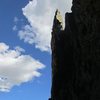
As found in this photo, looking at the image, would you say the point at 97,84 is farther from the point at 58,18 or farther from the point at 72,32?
the point at 58,18

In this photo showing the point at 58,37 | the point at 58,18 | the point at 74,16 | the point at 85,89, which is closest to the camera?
the point at 85,89

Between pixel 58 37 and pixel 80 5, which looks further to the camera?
pixel 58 37

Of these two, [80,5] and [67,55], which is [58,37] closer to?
[67,55]

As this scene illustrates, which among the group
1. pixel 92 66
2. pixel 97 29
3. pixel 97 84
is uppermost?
pixel 97 29

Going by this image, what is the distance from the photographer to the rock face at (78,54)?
6719 centimetres

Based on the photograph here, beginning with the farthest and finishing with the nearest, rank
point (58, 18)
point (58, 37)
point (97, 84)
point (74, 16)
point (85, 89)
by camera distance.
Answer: point (58, 18), point (58, 37), point (74, 16), point (85, 89), point (97, 84)

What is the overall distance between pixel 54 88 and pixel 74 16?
54.5ft

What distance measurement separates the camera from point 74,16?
79.8 meters

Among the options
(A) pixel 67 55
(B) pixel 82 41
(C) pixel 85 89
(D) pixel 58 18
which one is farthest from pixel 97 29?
(D) pixel 58 18

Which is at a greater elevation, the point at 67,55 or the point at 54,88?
the point at 67,55

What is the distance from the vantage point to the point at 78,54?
7612 cm

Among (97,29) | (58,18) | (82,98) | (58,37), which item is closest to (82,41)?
(97,29)

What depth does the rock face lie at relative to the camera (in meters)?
67.2

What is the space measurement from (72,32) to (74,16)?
3566mm
